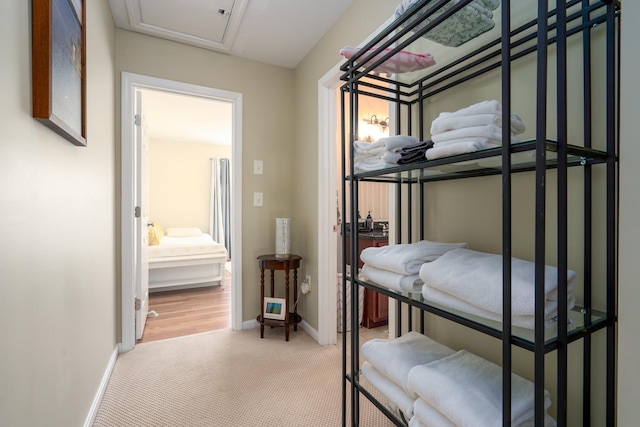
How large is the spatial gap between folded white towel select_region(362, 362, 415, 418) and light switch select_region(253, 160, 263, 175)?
6.21ft

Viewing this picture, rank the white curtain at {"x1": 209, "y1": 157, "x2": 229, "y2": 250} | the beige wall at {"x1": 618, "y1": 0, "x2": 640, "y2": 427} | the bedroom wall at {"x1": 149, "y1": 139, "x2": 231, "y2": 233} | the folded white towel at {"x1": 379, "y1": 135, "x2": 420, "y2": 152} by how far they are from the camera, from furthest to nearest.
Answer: the white curtain at {"x1": 209, "y1": 157, "x2": 229, "y2": 250} < the bedroom wall at {"x1": 149, "y1": 139, "x2": 231, "y2": 233} < the folded white towel at {"x1": 379, "y1": 135, "x2": 420, "y2": 152} < the beige wall at {"x1": 618, "y1": 0, "x2": 640, "y2": 427}

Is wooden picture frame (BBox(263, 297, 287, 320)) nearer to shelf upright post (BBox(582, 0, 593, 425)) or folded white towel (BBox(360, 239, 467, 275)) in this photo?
folded white towel (BBox(360, 239, 467, 275))

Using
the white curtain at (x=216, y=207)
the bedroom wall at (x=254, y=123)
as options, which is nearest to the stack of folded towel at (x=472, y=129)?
the bedroom wall at (x=254, y=123)

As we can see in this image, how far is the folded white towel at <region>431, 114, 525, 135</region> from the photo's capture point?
0.83m

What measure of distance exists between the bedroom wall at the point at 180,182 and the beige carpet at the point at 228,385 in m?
4.21

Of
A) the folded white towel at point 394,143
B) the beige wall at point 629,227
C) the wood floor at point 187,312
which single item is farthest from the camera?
the wood floor at point 187,312

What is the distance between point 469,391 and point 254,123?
2.46m

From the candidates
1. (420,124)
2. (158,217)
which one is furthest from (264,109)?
(158,217)

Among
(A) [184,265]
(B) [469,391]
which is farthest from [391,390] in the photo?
(A) [184,265]

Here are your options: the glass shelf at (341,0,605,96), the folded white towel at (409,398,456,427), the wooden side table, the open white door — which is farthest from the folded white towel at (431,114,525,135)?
the open white door

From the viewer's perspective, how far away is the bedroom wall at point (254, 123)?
2463 mm

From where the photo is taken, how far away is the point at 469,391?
35.1 inches

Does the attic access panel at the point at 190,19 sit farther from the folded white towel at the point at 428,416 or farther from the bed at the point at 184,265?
the bed at the point at 184,265

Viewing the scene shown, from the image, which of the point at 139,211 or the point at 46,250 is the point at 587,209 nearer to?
the point at 46,250
